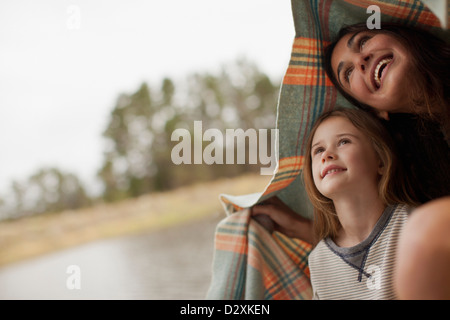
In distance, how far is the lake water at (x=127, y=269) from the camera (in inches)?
43.1

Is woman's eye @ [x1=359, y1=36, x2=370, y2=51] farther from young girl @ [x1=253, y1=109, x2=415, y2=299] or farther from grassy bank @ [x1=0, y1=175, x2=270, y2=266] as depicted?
grassy bank @ [x1=0, y1=175, x2=270, y2=266]

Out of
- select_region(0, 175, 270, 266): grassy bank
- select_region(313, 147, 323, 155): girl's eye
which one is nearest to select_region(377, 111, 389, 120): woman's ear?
select_region(313, 147, 323, 155): girl's eye

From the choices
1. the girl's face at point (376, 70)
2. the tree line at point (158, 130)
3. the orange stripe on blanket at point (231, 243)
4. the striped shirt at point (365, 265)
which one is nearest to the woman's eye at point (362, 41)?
the girl's face at point (376, 70)

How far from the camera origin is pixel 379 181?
602mm

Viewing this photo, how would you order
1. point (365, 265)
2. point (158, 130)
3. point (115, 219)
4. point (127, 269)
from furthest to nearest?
point (158, 130) < point (115, 219) < point (127, 269) < point (365, 265)

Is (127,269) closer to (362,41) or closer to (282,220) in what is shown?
(282,220)

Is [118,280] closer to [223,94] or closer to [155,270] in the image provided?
[155,270]

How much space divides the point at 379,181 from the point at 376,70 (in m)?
0.15

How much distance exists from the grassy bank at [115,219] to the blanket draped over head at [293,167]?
3.27ft

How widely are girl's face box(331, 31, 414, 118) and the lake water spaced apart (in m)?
0.57

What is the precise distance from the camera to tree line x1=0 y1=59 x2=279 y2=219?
2.11 m

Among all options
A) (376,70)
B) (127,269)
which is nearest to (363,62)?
(376,70)
